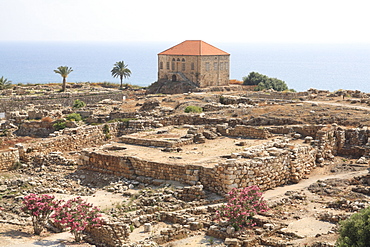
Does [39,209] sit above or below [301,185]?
above

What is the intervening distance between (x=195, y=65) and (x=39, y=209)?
178ft

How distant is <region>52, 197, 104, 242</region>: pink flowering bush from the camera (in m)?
15.4

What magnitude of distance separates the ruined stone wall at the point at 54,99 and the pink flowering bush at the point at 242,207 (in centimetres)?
3955

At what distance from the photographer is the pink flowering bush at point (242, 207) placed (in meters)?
16.2

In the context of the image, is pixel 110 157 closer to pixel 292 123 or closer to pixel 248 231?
pixel 248 231

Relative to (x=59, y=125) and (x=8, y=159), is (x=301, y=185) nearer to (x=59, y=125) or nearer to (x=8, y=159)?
(x=8, y=159)

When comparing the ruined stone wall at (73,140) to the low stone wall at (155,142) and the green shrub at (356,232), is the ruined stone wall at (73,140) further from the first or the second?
the green shrub at (356,232)

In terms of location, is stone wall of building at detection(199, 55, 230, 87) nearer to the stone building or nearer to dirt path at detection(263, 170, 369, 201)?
the stone building

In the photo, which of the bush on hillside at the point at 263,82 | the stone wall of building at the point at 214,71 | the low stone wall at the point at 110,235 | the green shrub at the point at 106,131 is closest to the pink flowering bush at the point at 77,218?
the low stone wall at the point at 110,235

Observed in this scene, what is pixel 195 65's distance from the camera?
227 ft

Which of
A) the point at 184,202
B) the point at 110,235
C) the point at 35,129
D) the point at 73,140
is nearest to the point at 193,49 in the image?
the point at 35,129

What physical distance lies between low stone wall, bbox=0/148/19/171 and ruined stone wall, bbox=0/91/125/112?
100ft

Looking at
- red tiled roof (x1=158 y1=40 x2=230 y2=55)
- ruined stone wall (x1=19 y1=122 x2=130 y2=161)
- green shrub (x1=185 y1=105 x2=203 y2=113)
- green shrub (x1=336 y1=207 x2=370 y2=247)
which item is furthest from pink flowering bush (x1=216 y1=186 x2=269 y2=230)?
red tiled roof (x1=158 y1=40 x2=230 y2=55)

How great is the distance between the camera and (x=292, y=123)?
28.5 meters
